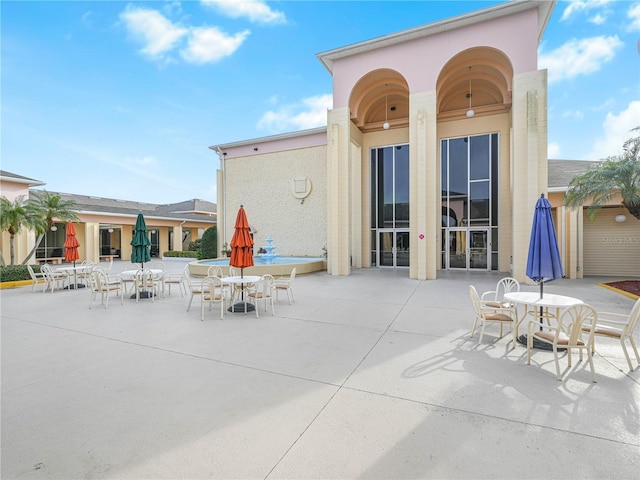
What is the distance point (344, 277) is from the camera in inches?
539

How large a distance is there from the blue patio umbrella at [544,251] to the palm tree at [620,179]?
302 inches

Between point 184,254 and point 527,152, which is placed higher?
point 527,152

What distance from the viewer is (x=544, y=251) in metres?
5.05

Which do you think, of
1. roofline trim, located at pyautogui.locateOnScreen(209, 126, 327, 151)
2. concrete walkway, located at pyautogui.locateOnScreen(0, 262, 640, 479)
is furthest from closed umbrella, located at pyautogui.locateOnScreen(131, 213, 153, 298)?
roofline trim, located at pyautogui.locateOnScreen(209, 126, 327, 151)

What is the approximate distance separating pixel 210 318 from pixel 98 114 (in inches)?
697

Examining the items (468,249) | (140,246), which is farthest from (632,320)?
(468,249)

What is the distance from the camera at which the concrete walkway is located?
236 cm

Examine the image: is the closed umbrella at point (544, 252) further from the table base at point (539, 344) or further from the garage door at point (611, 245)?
the garage door at point (611, 245)

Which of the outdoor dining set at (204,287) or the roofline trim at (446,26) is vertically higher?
the roofline trim at (446,26)

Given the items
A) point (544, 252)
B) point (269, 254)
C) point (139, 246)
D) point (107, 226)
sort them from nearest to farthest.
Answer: point (544, 252), point (139, 246), point (269, 254), point (107, 226)

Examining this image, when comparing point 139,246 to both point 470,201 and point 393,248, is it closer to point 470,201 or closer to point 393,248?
point 393,248

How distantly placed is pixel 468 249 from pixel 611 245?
5.67 meters

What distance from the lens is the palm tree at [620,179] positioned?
9.78m

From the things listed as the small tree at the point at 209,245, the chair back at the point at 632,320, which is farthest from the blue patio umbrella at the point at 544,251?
the small tree at the point at 209,245
